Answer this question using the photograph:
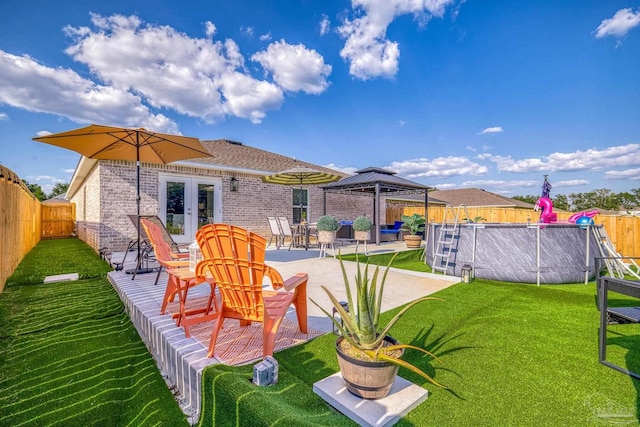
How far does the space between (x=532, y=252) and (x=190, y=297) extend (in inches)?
236

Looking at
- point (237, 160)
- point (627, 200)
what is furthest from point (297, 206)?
point (627, 200)

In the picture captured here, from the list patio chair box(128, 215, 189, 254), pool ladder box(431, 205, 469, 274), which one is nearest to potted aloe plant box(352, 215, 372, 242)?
pool ladder box(431, 205, 469, 274)

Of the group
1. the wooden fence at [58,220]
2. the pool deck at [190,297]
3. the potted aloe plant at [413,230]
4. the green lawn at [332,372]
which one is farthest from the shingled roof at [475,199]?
the wooden fence at [58,220]

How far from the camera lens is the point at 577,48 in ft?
31.3

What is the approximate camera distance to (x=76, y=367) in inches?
101

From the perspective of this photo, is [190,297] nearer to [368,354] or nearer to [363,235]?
[368,354]

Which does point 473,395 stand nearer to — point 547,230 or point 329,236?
point 547,230

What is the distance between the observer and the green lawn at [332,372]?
1.64 m

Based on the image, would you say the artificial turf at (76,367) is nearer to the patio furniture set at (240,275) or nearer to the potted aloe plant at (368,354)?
the patio furniture set at (240,275)

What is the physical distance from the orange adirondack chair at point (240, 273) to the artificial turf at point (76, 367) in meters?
0.73

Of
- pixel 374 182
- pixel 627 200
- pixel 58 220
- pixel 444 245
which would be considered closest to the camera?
pixel 444 245

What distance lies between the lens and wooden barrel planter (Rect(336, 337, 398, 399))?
5.25 feet

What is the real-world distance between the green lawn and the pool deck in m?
0.14

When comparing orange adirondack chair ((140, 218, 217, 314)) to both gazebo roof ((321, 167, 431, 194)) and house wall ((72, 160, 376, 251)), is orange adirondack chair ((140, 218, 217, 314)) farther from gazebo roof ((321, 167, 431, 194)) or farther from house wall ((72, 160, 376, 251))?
gazebo roof ((321, 167, 431, 194))
